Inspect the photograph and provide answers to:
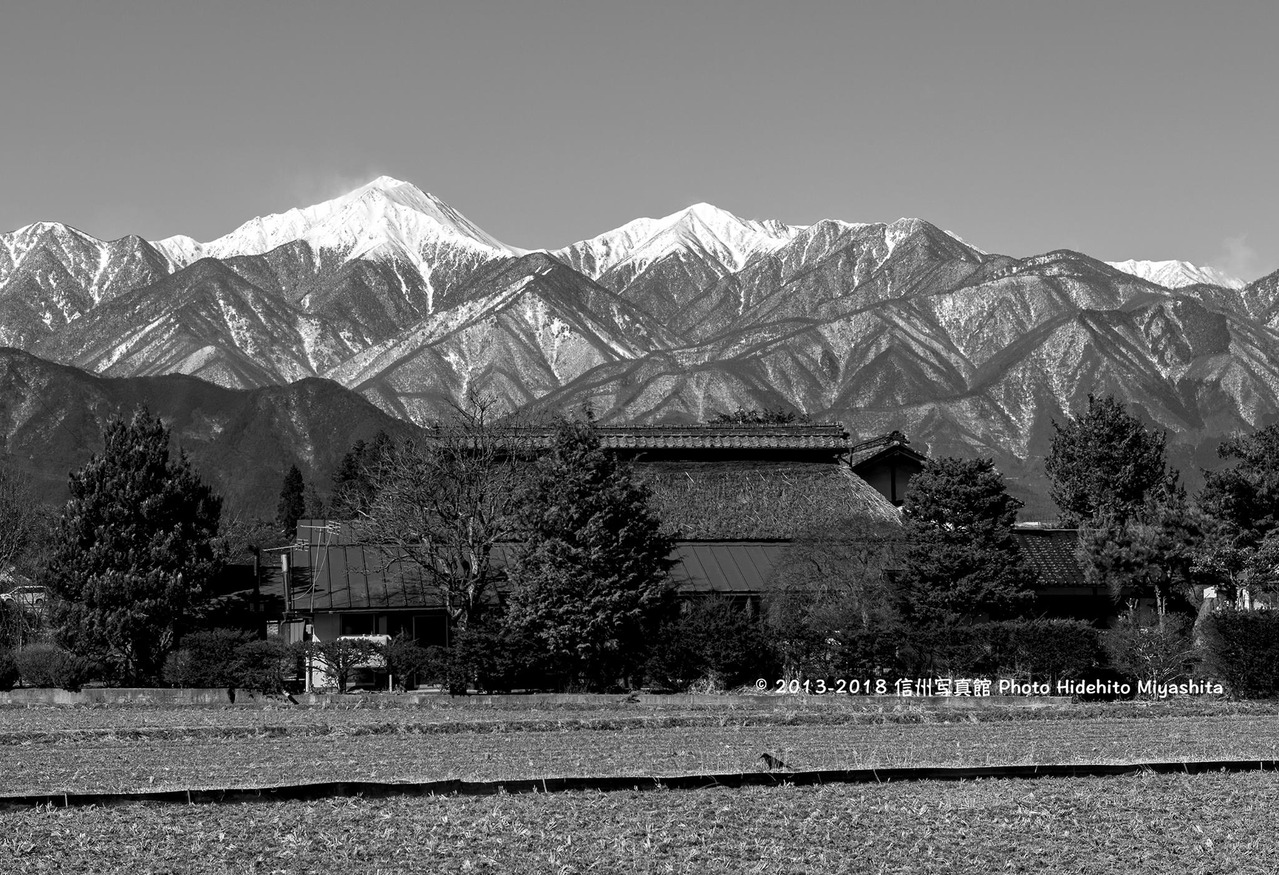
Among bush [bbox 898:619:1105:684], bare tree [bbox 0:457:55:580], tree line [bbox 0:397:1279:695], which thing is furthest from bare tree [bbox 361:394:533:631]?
bare tree [bbox 0:457:55:580]

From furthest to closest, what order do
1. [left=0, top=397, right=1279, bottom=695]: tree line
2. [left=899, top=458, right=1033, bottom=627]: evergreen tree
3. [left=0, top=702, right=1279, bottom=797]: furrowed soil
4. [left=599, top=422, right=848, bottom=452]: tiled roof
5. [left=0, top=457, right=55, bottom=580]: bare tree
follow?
1. [left=599, top=422, right=848, bottom=452]: tiled roof
2. [left=0, top=457, right=55, bottom=580]: bare tree
3. [left=899, top=458, right=1033, bottom=627]: evergreen tree
4. [left=0, top=397, right=1279, bottom=695]: tree line
5. [left=0, top=702, right=1279, bottom=797]: furrowed soil

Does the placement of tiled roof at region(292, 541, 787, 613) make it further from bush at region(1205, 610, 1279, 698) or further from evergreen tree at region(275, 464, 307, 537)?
evergreen tree at region(275, 464, 307, 537)

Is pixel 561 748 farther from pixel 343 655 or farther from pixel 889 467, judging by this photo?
pixel 889 467

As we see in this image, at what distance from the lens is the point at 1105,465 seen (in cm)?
7194

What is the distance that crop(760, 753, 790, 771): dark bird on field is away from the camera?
60.5 ft

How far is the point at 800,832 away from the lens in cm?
1449

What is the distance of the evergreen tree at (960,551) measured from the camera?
39.8 meters

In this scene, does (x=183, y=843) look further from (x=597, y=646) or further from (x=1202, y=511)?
(x=1202, y=511)

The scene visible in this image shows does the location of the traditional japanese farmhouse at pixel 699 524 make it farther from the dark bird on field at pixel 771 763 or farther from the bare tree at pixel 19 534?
the dark bird on field at pixel 771 763

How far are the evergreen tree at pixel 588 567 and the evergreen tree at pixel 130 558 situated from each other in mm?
8792

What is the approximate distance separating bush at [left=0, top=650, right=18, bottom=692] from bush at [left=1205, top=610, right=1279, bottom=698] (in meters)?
27.8

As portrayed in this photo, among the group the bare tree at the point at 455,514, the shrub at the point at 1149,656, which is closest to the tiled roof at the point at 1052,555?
the shrub at the point at 1149,656

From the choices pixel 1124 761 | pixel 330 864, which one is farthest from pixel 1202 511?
pixel 330 864

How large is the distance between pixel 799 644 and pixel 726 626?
69.1 inches
